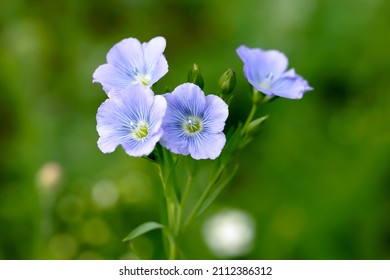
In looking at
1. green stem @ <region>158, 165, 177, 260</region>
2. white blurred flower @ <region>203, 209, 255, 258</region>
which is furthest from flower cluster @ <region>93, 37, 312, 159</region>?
white blurred flower @ <region>203, 209, 255, 258</region>

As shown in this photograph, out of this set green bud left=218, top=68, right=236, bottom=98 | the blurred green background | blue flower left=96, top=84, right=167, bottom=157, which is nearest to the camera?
blue flower left=96, top=84, right=167, bottom=157

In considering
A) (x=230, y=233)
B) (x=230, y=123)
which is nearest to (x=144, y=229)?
(x=230, y=233)

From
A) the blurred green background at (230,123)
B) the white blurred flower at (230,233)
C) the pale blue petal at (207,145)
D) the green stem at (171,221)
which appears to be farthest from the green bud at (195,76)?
the white blurred flower at (230,233)

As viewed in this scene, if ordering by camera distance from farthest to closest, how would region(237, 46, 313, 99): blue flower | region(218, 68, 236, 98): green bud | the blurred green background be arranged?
1. the blurred green background
2. region(237, 46, 313, 99): blue flower
3. region(218, 68, 236, 98): green bud

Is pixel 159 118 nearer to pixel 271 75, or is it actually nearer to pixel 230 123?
pixel 271 75

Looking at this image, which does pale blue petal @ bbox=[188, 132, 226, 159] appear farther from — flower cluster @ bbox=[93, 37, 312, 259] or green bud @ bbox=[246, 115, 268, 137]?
green bud @ bbox=[246, 115, 268, 137]
